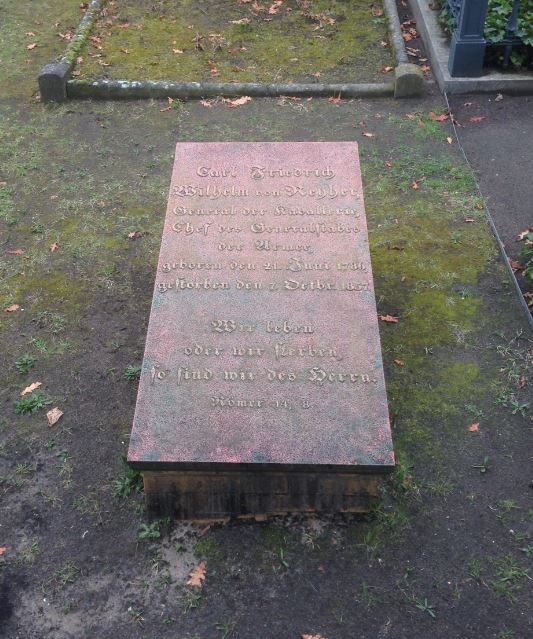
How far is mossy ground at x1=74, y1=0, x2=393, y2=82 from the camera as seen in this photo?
27.6 feet

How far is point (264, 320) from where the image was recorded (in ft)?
12.8

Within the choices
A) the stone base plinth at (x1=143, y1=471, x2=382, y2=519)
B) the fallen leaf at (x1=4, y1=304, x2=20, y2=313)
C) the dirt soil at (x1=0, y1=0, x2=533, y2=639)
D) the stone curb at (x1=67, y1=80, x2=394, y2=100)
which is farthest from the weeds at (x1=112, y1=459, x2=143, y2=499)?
the stone curb at (x1=67, y1=80, x2=394, y2=100)

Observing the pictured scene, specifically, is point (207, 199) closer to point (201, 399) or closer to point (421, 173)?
point (201, 399)

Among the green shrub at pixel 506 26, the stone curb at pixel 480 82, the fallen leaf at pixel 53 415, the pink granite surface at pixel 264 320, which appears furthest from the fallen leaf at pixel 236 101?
the fallen leaf at pixel 53 415

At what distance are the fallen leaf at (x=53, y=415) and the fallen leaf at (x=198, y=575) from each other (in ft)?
4.86

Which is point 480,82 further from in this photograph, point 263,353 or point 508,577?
point 508,577

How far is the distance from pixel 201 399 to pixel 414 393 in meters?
1.65

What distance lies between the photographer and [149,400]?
3.68 m

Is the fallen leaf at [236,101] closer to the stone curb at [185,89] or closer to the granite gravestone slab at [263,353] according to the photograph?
the stone curb at [185,89]

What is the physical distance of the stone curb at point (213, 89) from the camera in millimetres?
7836

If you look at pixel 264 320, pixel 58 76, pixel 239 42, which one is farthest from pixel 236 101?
pixel 264 320

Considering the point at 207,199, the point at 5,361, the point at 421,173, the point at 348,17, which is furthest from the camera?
the point at 348,17

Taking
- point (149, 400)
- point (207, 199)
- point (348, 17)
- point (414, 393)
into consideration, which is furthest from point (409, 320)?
point (348, 17)

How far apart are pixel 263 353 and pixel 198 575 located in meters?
1.24
